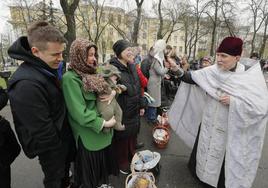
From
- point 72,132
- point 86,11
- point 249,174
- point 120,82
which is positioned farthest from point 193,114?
point 86,11

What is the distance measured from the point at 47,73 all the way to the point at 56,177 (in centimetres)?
100

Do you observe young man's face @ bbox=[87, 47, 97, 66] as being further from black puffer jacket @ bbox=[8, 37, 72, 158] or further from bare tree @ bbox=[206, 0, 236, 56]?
bare tree @ bbox=[206, 0, 236, 56]

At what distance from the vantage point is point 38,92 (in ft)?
5.16

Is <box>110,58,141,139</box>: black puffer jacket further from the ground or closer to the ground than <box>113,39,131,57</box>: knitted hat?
closer to the ground

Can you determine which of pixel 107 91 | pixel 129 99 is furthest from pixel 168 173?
pixel 107 91

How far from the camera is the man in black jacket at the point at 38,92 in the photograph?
156 centimetres

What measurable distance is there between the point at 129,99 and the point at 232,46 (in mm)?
1372

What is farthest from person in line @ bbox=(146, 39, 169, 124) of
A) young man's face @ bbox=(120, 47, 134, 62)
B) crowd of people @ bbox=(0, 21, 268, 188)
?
young man's face @ bbox=(120, 47, 134, 62)

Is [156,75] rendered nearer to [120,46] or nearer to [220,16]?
[120,46]

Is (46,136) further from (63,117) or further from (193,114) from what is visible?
(193,114)

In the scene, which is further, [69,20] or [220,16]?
[220,16]

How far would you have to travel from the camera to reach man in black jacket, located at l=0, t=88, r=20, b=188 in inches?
74.6

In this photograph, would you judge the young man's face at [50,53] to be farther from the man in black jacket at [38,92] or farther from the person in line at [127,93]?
the person in line at [127,93]

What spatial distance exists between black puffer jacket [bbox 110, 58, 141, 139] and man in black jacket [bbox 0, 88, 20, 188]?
118cm
